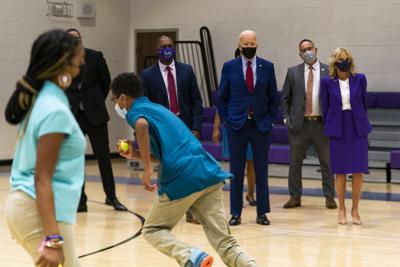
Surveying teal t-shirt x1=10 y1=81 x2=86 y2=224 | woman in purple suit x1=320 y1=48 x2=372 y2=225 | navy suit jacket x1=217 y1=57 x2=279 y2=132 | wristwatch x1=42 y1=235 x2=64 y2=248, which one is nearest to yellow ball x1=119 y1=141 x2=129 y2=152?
teal t-shirt x1=10 y1=81 x2=86 y2=224

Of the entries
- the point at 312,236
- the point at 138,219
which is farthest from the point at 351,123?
the point at 138,219

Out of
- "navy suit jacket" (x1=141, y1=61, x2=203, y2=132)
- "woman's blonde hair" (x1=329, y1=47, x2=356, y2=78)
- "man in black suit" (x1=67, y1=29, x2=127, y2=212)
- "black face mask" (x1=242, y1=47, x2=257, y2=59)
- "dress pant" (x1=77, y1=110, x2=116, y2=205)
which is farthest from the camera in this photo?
"dress pant" (x1=77, y1=110, x2=116, y2=205)

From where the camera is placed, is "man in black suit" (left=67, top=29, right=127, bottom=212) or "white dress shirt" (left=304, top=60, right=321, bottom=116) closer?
"man in black suit" (left=67, top=29, right=127, bottom=212)

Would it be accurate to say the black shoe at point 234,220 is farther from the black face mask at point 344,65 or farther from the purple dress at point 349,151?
the black face mask at point 344,65

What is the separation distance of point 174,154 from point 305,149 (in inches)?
188

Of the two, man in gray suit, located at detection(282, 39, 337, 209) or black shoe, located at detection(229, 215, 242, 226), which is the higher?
man in gray suit, located at detection(282, 39, 337, 209)

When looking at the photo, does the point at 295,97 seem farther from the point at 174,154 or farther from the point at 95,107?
the point at 174,154

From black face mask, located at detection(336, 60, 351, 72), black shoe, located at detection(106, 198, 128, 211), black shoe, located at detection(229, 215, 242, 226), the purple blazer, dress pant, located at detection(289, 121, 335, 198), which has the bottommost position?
black shoe, located at detection(106, 198, 128, 211)

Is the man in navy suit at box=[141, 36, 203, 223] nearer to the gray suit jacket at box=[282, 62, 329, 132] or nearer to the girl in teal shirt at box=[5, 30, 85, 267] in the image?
the gray suit jacket at box=[282, 62, 329, 132]

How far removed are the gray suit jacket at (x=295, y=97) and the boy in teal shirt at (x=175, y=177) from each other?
4260 millimetres

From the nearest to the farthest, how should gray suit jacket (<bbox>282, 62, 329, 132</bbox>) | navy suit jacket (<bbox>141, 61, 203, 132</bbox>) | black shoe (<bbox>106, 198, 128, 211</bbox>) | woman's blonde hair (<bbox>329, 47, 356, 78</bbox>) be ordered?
woman's blonde hair (<bbox>329, 47, 356, 78</bbox>)
navy suit jacket (<bbox>141, 61, 203, 132</bbox>)
black shoe (<bbox>106, 198, 128, 211</bbox>)
gray suit jacket (<bbox>282, 62, 329, 132</bbox>)

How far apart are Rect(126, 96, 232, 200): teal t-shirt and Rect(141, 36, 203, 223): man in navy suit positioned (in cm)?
324

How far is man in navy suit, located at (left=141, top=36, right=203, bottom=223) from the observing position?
28.1 ft

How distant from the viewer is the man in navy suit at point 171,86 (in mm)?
8570
